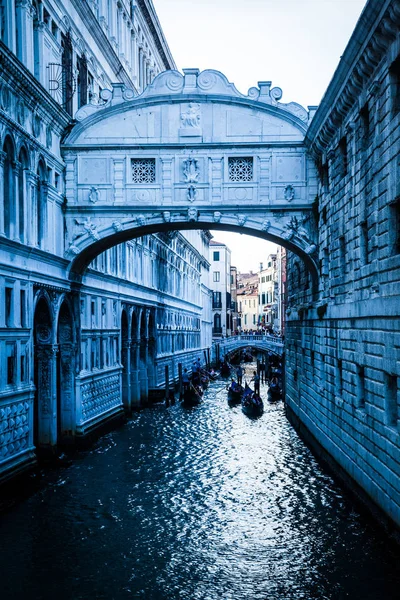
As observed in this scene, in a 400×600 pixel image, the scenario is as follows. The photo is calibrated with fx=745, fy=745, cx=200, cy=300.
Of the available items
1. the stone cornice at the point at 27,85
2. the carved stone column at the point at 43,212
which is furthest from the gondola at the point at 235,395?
the stone cornice at the point at 27,85

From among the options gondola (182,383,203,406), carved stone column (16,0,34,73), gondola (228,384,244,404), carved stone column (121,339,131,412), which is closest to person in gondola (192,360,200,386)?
gondola (228,384,244,404)

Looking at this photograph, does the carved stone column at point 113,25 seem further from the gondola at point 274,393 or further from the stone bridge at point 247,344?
the stone bridge at point 247,344

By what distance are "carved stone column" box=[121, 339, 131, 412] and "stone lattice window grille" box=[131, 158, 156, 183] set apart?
888 cm

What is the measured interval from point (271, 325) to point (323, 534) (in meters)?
68.6

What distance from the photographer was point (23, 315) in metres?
14.2

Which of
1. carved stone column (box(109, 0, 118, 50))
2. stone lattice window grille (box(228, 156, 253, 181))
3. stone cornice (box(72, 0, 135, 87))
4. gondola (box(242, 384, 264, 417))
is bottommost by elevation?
gondola (box(242, 384, 264, 417))

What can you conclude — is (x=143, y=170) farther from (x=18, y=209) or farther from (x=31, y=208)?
(x=18, y=209)

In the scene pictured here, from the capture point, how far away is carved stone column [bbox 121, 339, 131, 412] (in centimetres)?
2522

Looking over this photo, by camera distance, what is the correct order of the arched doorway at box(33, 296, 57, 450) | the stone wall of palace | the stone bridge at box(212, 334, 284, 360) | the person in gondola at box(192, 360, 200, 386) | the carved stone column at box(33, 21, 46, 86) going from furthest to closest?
the stone bridge at box(212, 334, 284, 360), the person in gondola at box(192, 360, 200, 386), the arched doorway at box(33, 296, 57, 450), the carved stone column at box(33, 21, 46, 86), the stone wall of palace

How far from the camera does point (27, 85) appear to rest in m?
14.1

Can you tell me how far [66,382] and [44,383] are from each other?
1690mm

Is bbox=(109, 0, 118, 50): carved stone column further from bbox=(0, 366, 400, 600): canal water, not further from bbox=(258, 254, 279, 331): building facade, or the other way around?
bbox=(258, 254, 279, 331): building facade

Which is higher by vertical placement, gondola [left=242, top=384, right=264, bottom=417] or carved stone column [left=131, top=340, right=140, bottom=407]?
carved stone column [left=131, top=340, right=140, bottom=407]

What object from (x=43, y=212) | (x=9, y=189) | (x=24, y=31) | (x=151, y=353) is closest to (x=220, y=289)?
(x=151, y=353)
